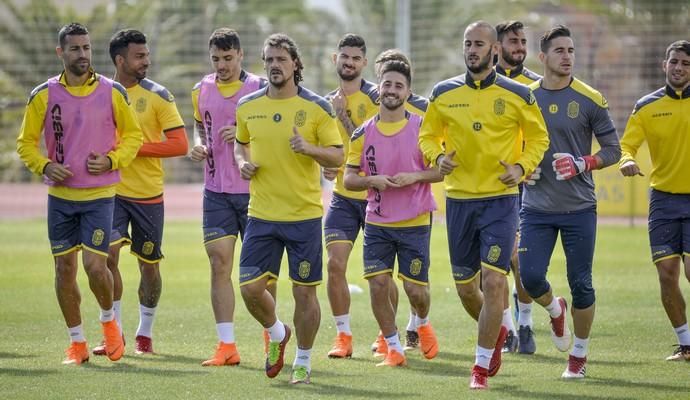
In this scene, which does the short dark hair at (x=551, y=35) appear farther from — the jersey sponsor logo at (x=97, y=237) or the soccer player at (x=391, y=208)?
the jersey sponsor logo at (x=97, y=237)

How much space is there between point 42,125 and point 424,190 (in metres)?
3.11

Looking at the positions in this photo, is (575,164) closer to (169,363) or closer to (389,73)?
(389,73)

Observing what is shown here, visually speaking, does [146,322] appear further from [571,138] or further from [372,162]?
[571,138]

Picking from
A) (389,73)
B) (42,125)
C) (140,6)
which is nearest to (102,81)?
(42,125)

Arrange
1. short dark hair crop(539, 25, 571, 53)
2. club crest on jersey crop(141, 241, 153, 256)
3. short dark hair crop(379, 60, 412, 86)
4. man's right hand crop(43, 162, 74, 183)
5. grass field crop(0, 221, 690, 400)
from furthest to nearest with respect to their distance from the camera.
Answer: club crest on jersey crop(141, 241, 153, 256), man's right hand crop(43, 162, 74, 183), short dark hair crop(379, 60, 412, 86), short dark hair crop(539, 25, 571, 53), grass field crop(0, 221, 690, 400)

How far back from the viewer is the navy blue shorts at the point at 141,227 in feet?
36.1

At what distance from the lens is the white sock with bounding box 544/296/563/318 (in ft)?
32.9

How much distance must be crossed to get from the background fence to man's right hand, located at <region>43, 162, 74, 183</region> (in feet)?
65.5

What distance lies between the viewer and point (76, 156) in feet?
32.6

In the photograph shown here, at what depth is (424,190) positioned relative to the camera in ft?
33.5

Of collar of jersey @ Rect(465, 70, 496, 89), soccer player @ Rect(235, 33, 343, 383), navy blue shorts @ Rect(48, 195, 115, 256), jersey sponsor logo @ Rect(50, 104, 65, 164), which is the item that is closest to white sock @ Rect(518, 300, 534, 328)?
soccer player @ Rect(235, 33, 343, 383)

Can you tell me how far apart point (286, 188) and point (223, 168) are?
4.86ft

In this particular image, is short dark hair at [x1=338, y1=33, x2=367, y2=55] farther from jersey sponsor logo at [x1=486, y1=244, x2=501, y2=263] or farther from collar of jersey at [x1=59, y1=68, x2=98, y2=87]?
jersey sponsor logo at [x1=486, y1=244, x2=501, y2=263]

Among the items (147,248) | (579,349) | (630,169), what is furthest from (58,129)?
(630,169)
